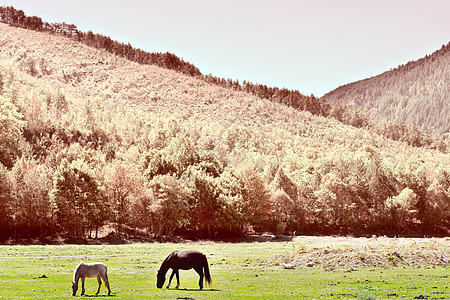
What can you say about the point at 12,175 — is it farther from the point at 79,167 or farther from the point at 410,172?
the point at 410,172

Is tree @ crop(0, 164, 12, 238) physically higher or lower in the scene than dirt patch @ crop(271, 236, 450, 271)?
higher

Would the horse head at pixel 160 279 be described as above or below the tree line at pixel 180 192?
below

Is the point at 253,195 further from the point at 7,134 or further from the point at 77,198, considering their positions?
the point at 7,134

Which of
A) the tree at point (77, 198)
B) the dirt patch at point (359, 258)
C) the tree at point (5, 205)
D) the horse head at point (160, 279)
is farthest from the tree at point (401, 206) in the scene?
the horse head at point (160, 279)

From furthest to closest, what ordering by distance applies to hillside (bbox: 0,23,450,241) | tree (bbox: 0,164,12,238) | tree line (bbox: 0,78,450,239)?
hillside (bbox: 0,23,450,241), tree line (bbox: 0,78,450,239), tree (bbox: 0,164,12,238)

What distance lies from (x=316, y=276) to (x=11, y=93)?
466ft

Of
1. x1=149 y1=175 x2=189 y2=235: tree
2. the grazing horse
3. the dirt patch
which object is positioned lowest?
the dirt patch

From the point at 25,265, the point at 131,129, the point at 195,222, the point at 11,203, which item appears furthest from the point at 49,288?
the point at 131,129

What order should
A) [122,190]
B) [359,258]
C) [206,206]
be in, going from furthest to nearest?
[206,206]
[122,190]
[359,258]

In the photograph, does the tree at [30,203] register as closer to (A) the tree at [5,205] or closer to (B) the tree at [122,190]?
(A) the tree at [5,205]

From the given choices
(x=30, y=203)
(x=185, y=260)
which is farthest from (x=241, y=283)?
(x=30, y=203)

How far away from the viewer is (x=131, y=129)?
182 m

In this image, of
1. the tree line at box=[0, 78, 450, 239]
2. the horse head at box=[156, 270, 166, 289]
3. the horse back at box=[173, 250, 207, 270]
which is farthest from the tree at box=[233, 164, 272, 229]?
the horse head at box=[156, 270, 166, 289]

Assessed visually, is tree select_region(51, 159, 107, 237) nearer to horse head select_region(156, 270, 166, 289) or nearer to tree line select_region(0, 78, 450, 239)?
tree line select_region(0, 78, 450, 239)
